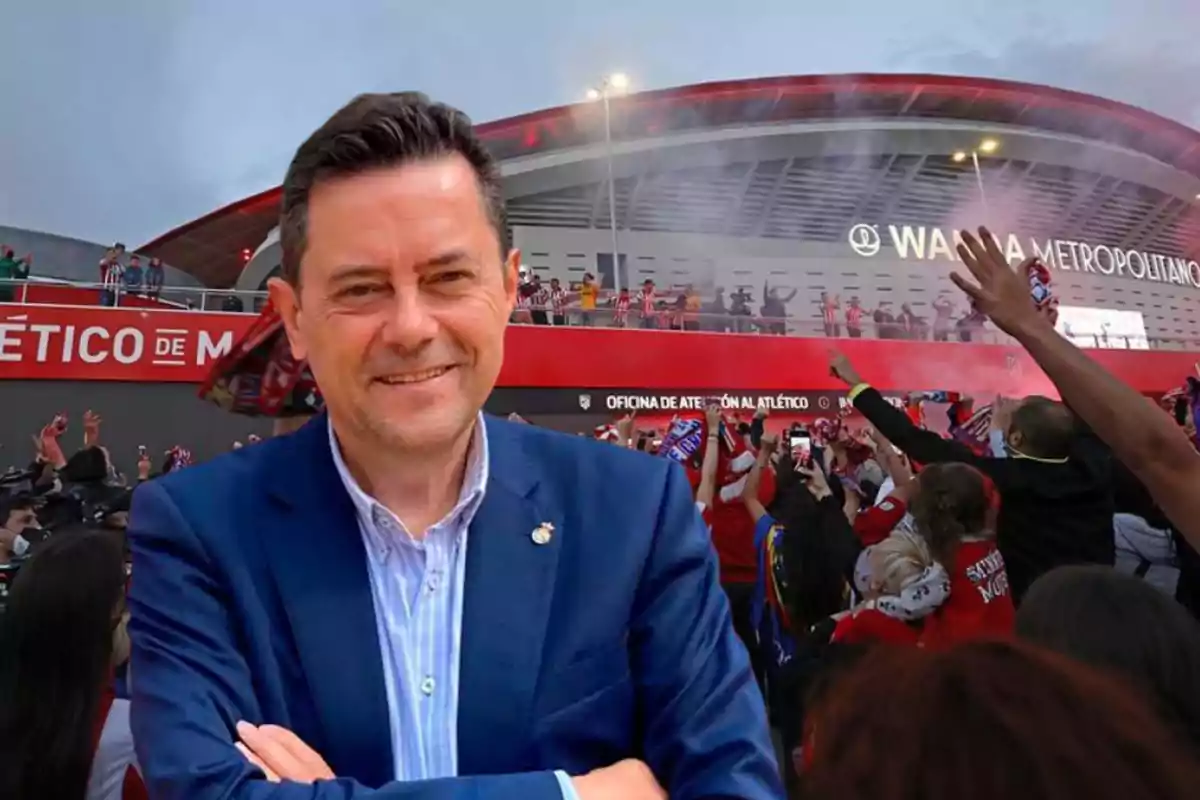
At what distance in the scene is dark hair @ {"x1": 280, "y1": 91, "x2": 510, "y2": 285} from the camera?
2.79ft

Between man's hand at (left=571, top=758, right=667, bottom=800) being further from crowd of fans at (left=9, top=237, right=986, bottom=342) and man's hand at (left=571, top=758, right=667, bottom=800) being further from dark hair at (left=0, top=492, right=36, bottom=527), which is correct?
crowd of fans at (left=9, top=237, right=986, bottom=342)

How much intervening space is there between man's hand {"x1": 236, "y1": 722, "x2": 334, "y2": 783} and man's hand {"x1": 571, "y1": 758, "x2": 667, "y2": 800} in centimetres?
25

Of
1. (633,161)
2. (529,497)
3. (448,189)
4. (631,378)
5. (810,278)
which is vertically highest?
(633,161)

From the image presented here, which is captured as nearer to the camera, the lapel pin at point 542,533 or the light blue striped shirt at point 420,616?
the light blue striped shirt at point 420,616

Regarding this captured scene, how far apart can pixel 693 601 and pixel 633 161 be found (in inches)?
611

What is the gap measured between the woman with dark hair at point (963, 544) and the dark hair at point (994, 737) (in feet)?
5.26

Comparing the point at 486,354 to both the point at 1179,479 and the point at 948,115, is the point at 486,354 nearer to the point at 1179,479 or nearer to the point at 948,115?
the point at 1179,479

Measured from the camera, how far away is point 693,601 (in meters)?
0.90

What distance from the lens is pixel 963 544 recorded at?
2.02 metres

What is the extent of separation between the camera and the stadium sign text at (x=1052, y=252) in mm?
17156

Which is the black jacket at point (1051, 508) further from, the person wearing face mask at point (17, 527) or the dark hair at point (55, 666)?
the person wearing face mask at point (17, 527)

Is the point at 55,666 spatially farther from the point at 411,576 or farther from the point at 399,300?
the point at 399,300

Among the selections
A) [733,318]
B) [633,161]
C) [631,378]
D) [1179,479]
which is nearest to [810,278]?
[633,161]

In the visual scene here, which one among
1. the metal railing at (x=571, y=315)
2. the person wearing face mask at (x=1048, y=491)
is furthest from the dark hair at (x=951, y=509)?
the metal railing at (x=571, y=315)
